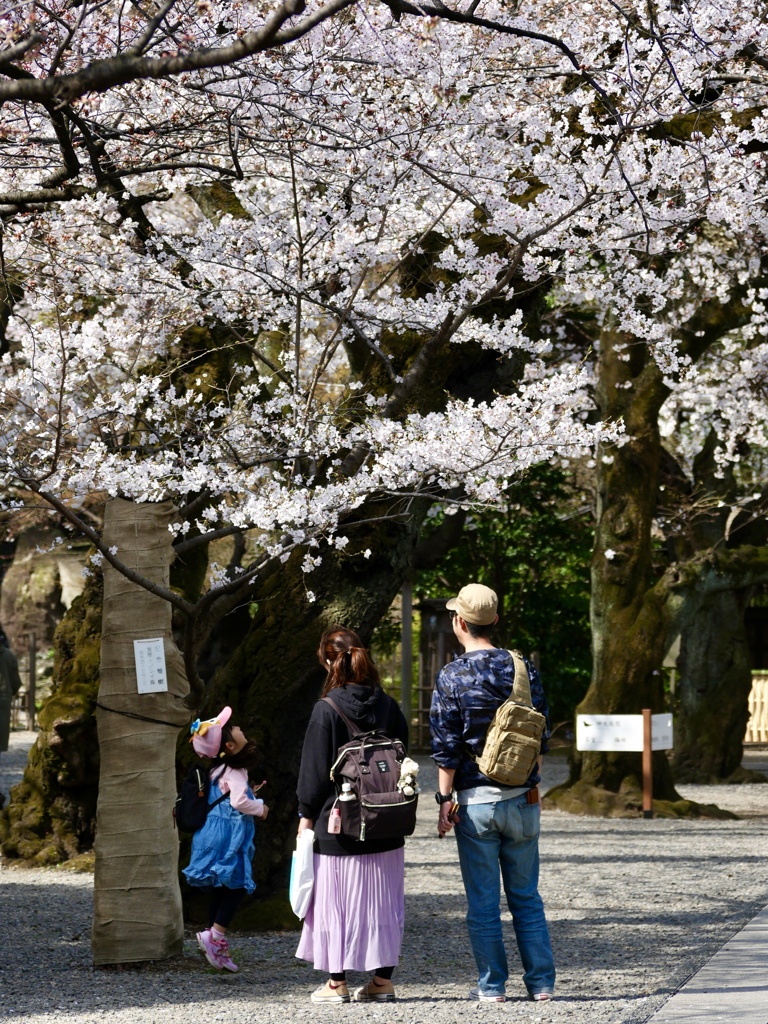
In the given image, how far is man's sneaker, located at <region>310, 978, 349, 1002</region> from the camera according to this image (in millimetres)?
5312

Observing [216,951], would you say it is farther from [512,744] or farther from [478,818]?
[512,744]

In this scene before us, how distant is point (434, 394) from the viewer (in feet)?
24.3

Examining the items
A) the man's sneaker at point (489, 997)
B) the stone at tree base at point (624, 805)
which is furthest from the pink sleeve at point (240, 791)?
the stone at tree base at point (624, 805)

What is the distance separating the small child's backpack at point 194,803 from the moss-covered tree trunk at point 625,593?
26.4 ft

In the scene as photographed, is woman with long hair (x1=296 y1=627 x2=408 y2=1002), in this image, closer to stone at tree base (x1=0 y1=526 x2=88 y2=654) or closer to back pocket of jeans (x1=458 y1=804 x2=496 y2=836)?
back pocket of jeans (x1=458 y1=804 x2=496 y2=836)

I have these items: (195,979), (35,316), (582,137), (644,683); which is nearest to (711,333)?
(644,683)

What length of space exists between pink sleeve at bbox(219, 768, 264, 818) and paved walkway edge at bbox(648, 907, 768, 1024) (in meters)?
2.05

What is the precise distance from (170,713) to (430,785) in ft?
36.0

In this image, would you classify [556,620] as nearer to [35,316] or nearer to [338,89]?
[35,316]

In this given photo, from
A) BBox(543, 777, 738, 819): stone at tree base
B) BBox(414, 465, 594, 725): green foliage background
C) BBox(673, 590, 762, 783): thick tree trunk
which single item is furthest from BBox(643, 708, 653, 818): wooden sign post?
BBox(414, 465, 594, 725): green foliage background

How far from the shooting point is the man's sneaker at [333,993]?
17.4 feet

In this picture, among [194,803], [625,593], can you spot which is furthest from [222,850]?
[625,593]

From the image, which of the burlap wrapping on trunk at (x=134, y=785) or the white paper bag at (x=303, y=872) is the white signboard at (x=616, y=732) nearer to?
the burlap wrapping on trunk at (x=134, y=785)

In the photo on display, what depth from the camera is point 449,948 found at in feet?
22.1
